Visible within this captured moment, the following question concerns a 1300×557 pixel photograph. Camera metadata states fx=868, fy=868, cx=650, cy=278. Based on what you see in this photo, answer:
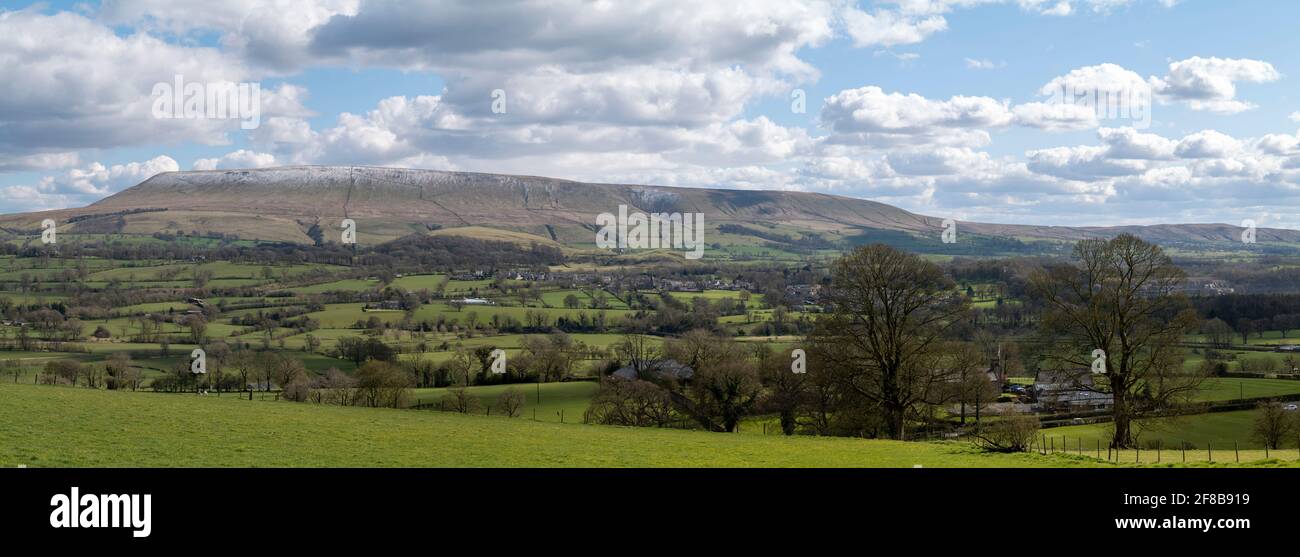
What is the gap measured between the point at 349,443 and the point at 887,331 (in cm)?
2267

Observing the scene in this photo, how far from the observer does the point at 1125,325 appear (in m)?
34.0

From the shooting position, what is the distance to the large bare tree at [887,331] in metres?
35.8

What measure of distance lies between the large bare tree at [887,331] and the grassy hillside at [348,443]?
6056 mm

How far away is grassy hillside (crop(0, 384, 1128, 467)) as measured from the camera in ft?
68.7

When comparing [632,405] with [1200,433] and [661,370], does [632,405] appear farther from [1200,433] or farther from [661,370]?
[1200,433]

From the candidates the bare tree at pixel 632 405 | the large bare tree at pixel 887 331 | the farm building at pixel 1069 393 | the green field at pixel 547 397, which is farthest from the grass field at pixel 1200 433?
the green field at pixel 547 397

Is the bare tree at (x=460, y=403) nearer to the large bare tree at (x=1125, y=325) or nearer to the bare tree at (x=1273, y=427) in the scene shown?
the large bare tree at (x=1125, y=325)

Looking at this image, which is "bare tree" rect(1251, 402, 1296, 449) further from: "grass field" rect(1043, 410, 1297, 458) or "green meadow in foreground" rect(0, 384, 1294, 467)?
"green meadow in foreground" rect(0, 384, 1294, 467)

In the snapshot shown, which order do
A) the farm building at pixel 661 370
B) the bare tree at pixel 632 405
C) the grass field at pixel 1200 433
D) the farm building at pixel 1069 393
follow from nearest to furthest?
the farm building at pixel 1069 393, the grass field at pixel 1200 433, the bare tree at pixel 632 405, the farm building at pixel 661 370

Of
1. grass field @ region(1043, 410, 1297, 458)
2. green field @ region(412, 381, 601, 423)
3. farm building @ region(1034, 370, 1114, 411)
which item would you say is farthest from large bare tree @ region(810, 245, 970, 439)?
green field @ region(412, 381, 601, 423)
